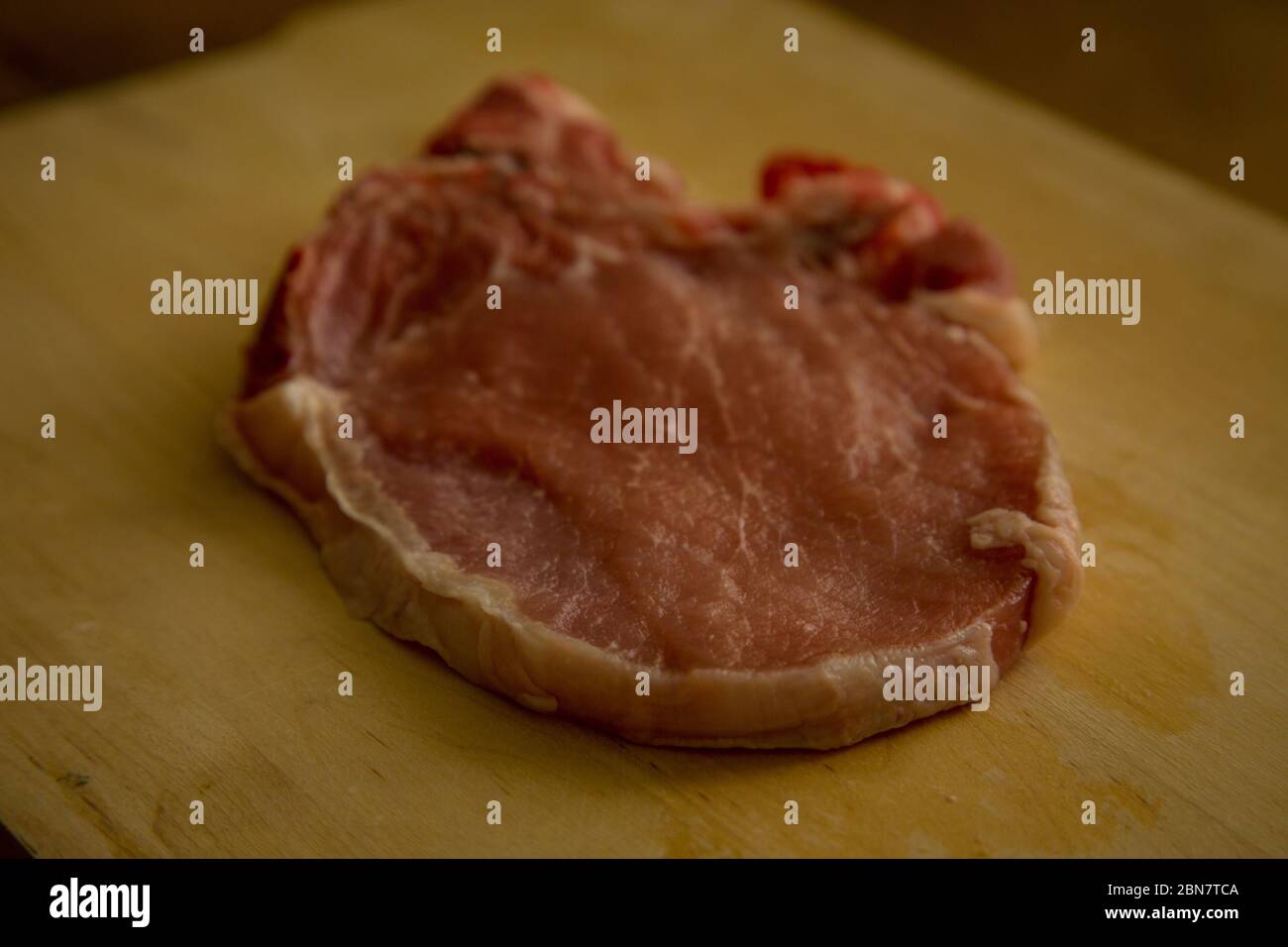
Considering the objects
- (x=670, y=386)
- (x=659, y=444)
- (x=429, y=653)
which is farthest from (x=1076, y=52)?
(x=429, y=653)

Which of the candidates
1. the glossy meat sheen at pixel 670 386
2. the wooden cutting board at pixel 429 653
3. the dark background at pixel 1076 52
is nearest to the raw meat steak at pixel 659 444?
the glossy meat sheen at pixel 670 386

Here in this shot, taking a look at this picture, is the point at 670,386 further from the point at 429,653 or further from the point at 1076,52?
the point at 1076,52

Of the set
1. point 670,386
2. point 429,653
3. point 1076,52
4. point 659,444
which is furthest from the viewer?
point 1076,52

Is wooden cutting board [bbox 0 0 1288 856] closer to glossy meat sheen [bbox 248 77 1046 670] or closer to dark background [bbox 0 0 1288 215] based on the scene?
glossy meat sheen [bbox 248 77 1046 670]

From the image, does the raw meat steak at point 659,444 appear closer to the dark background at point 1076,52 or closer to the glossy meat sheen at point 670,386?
the glossy meat sheen at point 670,386

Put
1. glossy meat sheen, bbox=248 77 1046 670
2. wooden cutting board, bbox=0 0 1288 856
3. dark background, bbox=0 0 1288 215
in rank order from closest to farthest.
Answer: wooden cutting board, bbox=0 0 1288 856 < glossy meat sheen, bbox=248 77 1046 670 < dark background, bbox=0 0 1288 215

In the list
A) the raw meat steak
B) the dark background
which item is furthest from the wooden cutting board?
the dark background

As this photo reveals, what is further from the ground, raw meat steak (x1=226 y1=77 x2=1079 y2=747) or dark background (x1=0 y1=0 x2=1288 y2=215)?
dark background (x1=0 y1=0 x2=1288 y2=215)

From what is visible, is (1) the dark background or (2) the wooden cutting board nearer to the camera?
(2) the wooden cutting board
